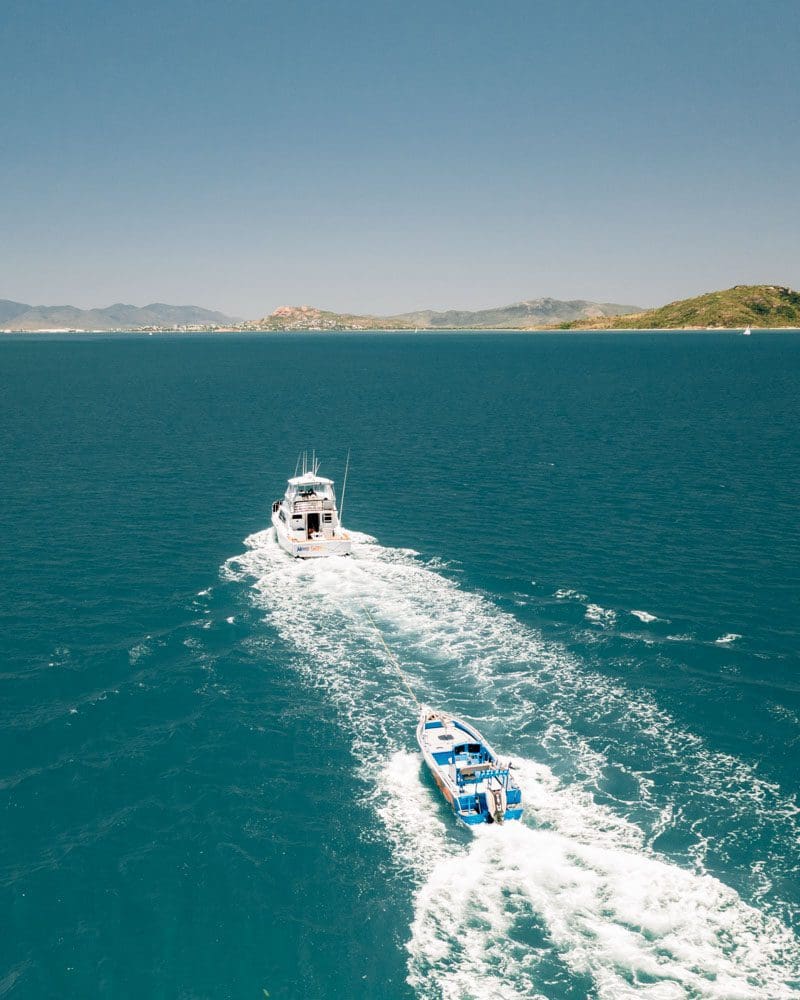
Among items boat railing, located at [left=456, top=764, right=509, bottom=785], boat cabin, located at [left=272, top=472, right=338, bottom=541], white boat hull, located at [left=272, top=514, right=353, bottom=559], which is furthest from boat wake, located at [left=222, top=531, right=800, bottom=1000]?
boat cabin, located at [left=272, top=472, right=338, bottom=541]

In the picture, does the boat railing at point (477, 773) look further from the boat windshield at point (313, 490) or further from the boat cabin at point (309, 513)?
the boat windshield at point (313, 490)

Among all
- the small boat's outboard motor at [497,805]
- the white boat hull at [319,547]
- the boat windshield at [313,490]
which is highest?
the boat windshield at [313,490]

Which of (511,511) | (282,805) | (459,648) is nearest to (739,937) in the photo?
(282,805)

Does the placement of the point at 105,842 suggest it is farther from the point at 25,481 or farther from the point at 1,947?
the point at 25,481

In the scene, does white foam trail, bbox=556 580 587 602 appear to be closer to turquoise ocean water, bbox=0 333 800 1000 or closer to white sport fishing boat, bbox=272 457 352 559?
turquoise ocean water, bbox=0 333 800 1000

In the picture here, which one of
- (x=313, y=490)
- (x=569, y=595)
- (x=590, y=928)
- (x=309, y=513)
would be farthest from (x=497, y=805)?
(x=313, y=490)

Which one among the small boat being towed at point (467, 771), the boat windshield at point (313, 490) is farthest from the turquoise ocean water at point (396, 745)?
the boat windshield at point (313, 490)

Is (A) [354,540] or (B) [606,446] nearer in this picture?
(A) [354,540]
